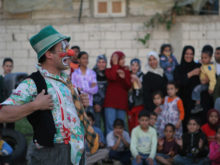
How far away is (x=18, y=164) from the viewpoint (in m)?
6.57

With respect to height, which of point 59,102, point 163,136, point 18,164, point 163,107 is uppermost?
point 59,102

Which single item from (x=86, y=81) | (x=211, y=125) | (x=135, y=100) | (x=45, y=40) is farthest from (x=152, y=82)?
(x=45, y=40)

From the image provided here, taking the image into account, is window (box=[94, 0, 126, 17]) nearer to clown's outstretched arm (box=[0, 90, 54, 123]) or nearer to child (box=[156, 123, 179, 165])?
child (box=[156, 123, 179, 165])

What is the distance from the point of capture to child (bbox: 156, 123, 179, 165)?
630cm

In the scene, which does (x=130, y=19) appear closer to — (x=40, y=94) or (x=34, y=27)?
(x=34, y=27)

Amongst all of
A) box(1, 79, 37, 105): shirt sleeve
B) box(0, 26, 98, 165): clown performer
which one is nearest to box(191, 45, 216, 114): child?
box(0, 26, 98, 165): clown performer

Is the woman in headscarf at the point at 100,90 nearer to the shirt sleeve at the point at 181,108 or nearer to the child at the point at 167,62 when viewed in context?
the child at the point at 167,62

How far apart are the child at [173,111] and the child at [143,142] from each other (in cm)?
35

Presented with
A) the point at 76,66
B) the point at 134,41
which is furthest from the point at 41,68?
the point at 134,41

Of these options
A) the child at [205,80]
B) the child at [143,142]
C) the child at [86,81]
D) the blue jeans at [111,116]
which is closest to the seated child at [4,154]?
the child at [86,81]

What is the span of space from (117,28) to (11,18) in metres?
3.10

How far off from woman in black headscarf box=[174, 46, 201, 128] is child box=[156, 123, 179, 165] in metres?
0.57

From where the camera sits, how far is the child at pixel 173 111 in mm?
6543

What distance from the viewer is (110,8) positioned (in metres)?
10.6
